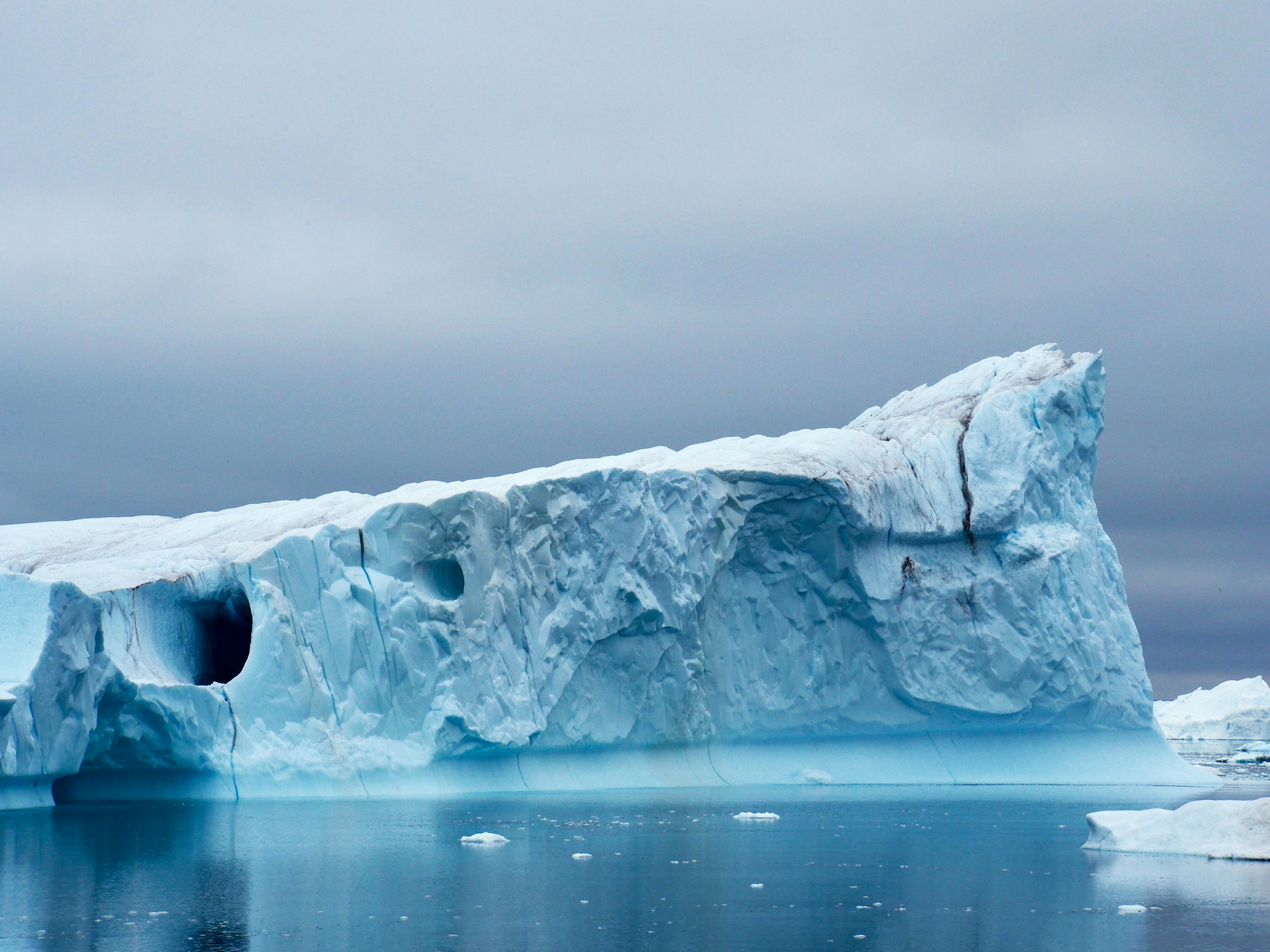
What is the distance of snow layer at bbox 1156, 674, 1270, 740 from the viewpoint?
156 ft

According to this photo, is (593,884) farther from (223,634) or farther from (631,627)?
(223,634)

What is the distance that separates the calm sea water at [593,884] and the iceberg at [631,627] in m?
Answer: 1.52

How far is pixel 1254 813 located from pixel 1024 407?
11256 mm

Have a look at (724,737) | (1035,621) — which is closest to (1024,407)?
(1035,621)

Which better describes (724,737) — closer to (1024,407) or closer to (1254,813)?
(1024,407)

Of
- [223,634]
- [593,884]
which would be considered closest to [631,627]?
[223,634]

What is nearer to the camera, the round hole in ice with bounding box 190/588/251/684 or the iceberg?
the iceberg

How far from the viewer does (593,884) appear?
11062 millimetres

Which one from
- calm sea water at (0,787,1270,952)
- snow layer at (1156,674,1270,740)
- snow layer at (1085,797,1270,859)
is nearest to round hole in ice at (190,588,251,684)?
calm sea water at (0,787,1270,952)

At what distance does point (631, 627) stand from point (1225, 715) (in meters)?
35.9

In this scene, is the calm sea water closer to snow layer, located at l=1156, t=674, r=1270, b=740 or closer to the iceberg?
the iceberg

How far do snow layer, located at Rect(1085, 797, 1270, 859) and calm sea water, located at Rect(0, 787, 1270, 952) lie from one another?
0.73ft

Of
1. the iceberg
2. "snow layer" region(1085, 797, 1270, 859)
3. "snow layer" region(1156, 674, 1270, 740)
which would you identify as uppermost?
the iceberg

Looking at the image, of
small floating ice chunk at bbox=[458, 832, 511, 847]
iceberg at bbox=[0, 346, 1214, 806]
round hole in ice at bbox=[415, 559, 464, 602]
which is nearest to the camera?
small floating ice chunk at bbox=[458, 832, 511, 847]
